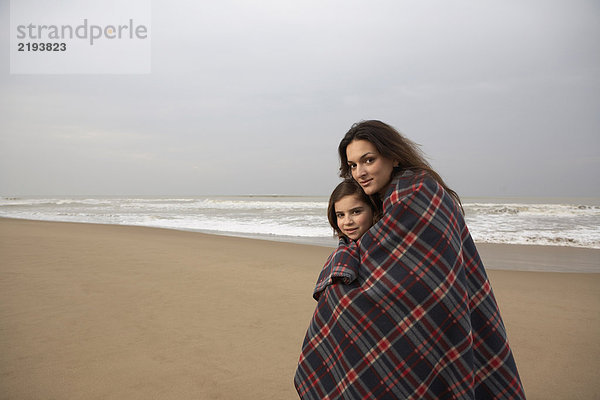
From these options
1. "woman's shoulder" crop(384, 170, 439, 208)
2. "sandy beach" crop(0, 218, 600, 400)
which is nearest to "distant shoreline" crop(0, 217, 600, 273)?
"sandy beach" crop(0, 218, 600, 400)

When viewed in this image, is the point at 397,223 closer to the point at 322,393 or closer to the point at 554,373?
the point at 322,393

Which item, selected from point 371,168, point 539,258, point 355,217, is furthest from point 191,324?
point 539,258

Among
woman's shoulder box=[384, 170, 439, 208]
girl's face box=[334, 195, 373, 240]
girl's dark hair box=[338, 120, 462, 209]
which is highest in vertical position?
girl's dark hair box=[338, 120, 462, 209]

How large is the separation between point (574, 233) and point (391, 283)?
12.8 m

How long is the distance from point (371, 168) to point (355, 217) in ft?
1.11

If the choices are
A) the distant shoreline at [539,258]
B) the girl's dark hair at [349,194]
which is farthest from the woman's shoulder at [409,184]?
the distant shoreline at [539,258]

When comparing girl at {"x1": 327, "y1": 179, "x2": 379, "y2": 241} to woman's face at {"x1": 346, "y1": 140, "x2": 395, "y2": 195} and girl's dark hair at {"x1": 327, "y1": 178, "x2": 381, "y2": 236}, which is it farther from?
woman's face at {"x1": 346, "y1": 140, "x2": 395, "y2": 195}

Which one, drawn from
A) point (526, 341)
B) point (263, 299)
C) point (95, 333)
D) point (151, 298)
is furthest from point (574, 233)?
point (95, 333)

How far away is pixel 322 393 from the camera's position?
1880mm

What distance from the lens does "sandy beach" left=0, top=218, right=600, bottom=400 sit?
112 inches

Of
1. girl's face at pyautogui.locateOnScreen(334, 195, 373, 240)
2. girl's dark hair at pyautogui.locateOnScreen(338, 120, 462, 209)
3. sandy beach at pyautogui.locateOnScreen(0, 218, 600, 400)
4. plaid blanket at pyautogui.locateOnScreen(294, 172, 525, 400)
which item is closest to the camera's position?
plaid blanket at pyautogui.locateOnScreen(294, 172, 525, 400)

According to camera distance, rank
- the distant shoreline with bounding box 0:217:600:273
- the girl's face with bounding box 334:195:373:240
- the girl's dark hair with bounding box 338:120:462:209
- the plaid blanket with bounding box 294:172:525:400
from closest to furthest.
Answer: the plaid blanket with bounding box 294:172:525:400
the girl's dark hair with bounding box 338:120:462:209
the girl's face with bounding box 334:195:373:240
the distant shoreline with bounding box 0:217:600:273

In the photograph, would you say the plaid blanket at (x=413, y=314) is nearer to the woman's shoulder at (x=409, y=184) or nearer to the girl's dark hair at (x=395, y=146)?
the woman's shoulder at (x=409, y=184)

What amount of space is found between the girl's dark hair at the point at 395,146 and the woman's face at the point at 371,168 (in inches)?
1.1
